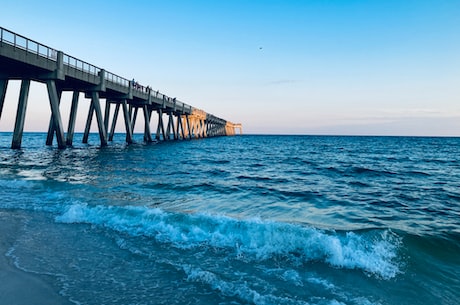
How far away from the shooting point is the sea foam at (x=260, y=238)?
4.93 metres

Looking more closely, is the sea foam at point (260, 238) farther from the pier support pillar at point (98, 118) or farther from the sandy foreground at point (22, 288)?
the pier support pillar at point (98, 118)

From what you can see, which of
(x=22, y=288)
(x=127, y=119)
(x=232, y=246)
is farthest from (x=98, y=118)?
(x=22, y=288)

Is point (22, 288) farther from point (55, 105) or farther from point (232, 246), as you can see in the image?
point (55, 105)

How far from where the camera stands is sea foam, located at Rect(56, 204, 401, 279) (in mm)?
4926

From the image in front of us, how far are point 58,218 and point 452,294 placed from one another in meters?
7.62

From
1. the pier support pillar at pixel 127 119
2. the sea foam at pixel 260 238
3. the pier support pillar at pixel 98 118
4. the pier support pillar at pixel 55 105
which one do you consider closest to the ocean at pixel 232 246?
the sea foam at pixel 260 238

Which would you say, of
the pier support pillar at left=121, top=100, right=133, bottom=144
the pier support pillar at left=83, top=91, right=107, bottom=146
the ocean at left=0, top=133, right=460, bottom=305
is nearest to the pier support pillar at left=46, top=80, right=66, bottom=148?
the pier support pillar at left=83, top=91, right=107, bottom=146

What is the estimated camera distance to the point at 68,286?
3.79 m

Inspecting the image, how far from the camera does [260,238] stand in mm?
5699

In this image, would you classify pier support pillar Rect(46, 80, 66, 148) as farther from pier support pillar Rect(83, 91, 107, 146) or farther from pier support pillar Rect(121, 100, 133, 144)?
pier support pillar Rect(121, 100, 133, 144)

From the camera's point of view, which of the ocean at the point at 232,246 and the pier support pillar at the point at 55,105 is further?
the pier support pillar at the point at 55,105

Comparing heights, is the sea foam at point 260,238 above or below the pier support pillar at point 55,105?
below

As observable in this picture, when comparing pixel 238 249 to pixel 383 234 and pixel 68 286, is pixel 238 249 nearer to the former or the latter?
pixel 68 286

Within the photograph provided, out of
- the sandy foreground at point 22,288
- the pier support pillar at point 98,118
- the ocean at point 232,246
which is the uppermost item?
the pier support pillar at point 98,118
